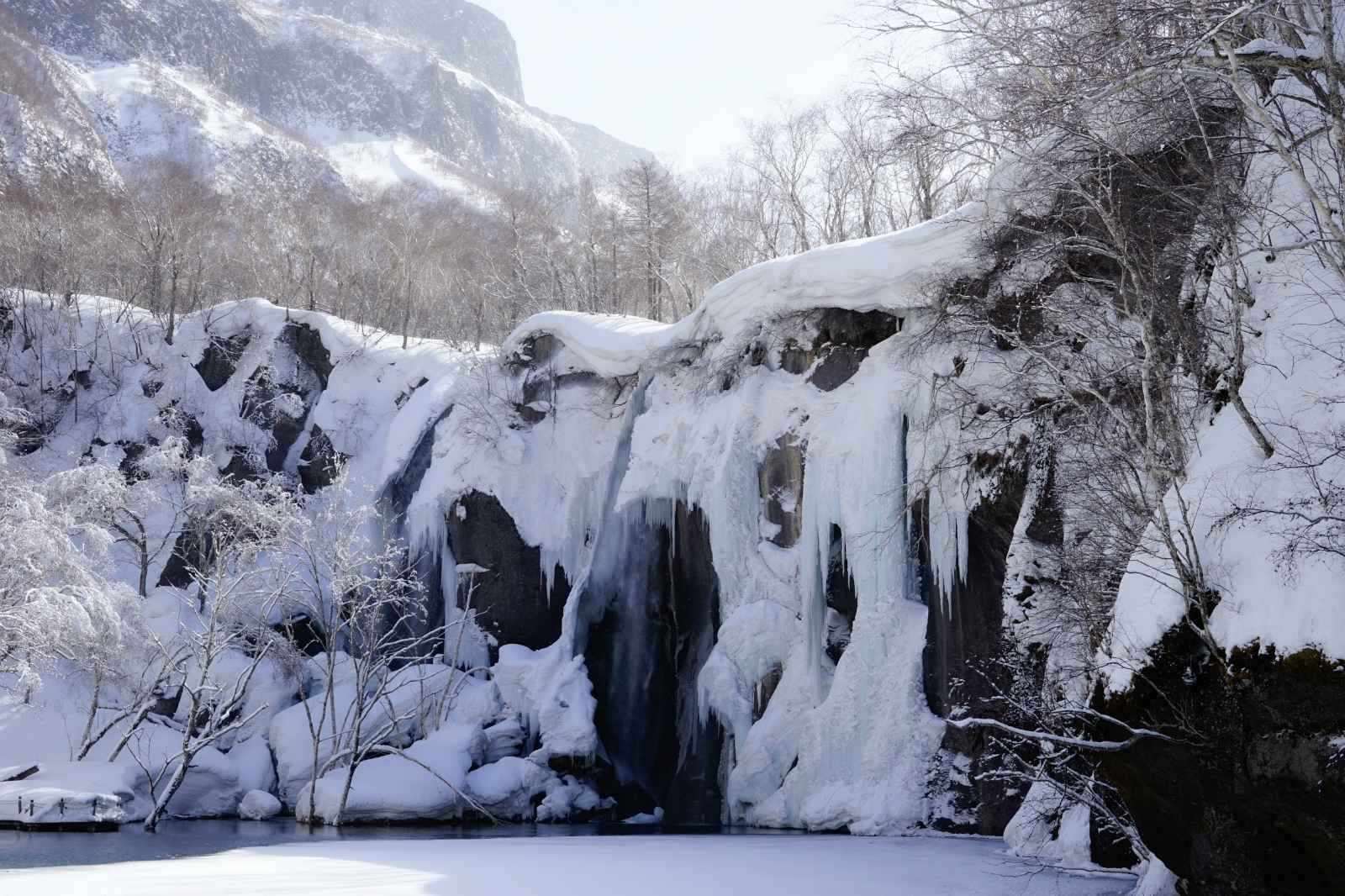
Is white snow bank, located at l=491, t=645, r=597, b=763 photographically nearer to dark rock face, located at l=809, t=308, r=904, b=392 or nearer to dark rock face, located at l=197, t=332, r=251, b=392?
dark rock face, located at l=809, t=308, r=904, b=392

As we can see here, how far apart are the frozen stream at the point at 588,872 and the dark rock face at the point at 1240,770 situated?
1.54 m

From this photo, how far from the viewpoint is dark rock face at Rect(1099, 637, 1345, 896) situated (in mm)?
4766

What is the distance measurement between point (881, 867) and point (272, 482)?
51.7 ft

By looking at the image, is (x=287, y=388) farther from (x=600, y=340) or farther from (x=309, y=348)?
(x=600, y=340)

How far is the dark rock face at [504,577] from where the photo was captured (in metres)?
18.0

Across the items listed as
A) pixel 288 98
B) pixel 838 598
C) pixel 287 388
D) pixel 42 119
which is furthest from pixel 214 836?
pixel 288 98

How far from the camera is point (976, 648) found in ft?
36.4

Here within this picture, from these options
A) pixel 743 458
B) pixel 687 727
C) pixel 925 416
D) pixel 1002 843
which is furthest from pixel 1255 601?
pixel 687 727

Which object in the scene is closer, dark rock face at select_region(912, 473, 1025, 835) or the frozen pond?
the frozen pond

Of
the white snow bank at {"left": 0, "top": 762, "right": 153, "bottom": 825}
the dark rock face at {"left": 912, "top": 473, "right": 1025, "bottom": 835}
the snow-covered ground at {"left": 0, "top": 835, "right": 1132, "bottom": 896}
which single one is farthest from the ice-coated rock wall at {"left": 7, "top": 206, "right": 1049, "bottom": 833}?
the snow-covered ground at {"left": 0, "top": 835, "right": 1132, "bottom": 896}

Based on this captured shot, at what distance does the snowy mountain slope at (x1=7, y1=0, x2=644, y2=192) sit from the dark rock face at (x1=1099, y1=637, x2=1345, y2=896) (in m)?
40.4

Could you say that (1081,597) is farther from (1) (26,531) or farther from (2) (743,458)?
(1) (26,531)

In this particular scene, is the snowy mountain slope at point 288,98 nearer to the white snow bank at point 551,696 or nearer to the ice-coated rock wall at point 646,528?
the ice-coated rock wall at point 646,528

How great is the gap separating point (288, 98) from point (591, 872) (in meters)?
72.0
